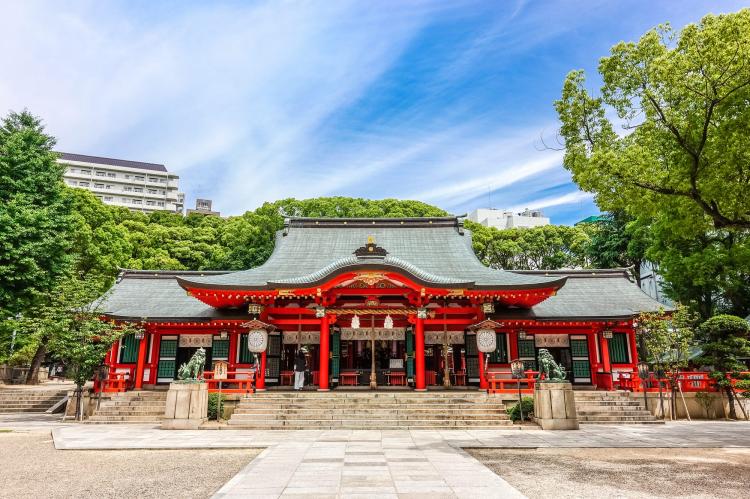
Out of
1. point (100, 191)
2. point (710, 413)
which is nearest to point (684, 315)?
point (710, 413)

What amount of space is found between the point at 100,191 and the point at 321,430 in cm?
7454

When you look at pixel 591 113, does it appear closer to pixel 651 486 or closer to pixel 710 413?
pixel 651 486

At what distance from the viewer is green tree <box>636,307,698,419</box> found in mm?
15648

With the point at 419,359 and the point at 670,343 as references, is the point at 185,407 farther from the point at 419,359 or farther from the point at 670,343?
the point at 670,343

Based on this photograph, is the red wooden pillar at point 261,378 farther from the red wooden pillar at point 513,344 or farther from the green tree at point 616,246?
the green tree at point 616,246

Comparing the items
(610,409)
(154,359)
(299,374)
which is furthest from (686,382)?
(154,359)

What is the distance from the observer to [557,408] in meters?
12.6

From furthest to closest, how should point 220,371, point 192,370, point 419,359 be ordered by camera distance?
point 419,359 → point 220,371 → point 192,370

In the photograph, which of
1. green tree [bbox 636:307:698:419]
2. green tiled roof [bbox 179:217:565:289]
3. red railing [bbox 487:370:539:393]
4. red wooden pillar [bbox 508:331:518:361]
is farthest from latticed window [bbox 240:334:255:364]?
green tree [bbox 636:307:698:419]

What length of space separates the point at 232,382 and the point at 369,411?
5.76 metres

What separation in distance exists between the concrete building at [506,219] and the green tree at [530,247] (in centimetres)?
1507

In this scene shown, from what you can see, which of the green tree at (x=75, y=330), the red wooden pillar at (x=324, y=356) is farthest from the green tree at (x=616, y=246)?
the green tree at (x=75, y=330)

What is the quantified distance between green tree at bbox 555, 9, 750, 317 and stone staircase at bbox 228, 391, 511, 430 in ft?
24.1

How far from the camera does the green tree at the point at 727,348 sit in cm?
1622
